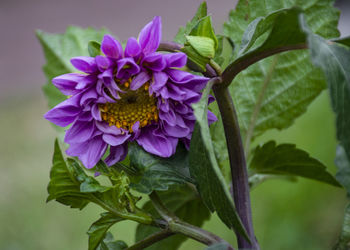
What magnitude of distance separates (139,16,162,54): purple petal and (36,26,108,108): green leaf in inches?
9.8

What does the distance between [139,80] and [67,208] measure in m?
1.18

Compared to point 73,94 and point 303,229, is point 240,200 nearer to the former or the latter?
point 73,94

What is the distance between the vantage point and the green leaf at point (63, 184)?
0.37 metres

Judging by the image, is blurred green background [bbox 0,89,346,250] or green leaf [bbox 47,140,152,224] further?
blurred green background [bbox 0,89,346,250]

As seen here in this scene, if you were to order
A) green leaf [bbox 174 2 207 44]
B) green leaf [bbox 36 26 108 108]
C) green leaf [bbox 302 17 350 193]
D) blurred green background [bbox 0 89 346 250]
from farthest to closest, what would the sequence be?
blurred green background [bbox 0 89 346 250] < green leaf [bbox 36 26 108 108] < green leaf [bbox 174 2 207 44] < green leaf [bbox 302 17 350 193]

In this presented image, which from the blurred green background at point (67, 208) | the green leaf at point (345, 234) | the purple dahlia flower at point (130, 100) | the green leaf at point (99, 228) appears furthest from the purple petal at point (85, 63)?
the blurred green background at point (67, 208)

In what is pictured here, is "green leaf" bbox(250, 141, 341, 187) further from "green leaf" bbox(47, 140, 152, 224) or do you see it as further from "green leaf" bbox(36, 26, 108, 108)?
"green leaf" bbox(36, 26, 108, 108)

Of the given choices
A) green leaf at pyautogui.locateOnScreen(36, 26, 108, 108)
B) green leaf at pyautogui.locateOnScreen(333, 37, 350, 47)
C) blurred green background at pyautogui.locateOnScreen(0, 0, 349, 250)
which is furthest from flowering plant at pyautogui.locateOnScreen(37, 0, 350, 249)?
blurred green background at pyautogui.locateOnScreen(0, 0, 349, 250)

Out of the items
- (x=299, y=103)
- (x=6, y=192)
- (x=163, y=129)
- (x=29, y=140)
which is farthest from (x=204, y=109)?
(x=29, y=140)

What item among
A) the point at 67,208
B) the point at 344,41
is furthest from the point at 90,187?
the point at 67,208

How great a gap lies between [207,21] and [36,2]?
3.39 meters

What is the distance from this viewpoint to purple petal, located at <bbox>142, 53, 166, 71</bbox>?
1.20 ft

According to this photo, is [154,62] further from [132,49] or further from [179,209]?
[179,209]

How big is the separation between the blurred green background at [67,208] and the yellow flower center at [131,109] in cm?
69
